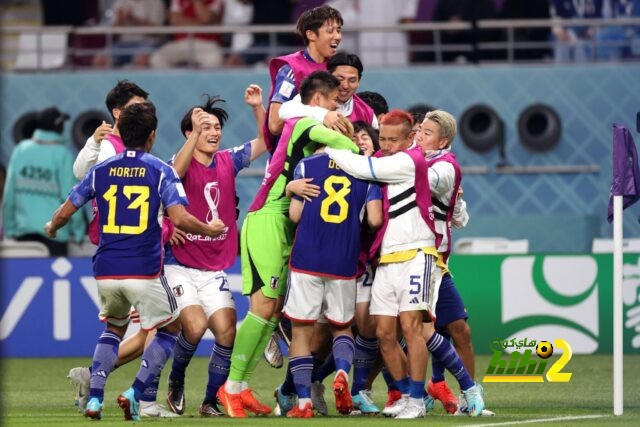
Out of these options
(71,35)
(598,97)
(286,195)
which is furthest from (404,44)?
(286,195)

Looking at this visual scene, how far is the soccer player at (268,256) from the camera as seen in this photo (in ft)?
35.2

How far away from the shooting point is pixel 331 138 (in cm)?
1045

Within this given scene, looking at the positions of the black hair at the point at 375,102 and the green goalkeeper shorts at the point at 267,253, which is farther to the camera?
the black hair at the point at 375,102

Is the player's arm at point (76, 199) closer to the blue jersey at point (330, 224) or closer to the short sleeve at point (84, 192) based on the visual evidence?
the short sleeve at point (84, 192)

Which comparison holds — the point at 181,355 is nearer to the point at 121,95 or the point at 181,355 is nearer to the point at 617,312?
the point at 121,95

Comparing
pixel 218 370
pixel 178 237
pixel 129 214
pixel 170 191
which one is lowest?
pixel 218 370

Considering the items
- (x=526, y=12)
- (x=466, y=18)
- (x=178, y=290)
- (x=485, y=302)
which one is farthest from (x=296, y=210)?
(x=526, y=12)

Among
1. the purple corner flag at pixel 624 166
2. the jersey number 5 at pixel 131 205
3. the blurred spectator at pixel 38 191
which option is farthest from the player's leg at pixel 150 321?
the blurred spectator at pixel 38 191

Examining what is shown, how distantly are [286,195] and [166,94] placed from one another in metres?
9.21

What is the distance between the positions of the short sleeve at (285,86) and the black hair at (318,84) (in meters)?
0.33

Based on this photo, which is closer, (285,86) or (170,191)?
(170,191)

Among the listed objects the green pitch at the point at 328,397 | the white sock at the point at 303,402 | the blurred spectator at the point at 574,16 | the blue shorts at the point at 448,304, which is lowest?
the green pitch at the point at 328,397

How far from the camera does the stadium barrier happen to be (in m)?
15.8

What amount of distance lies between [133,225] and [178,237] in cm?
93
